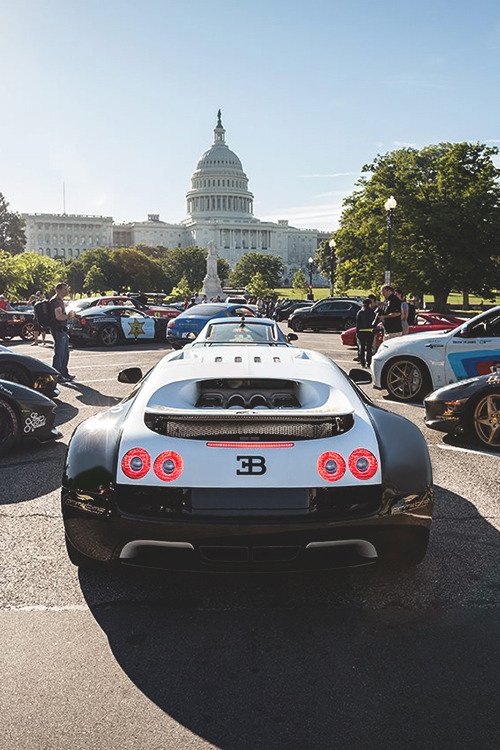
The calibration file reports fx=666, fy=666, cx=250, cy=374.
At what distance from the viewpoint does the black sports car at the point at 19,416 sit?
22.9 feet

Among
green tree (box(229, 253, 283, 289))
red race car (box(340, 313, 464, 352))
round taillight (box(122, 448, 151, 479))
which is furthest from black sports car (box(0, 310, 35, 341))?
green tree (box(229, 253, 283, 289))

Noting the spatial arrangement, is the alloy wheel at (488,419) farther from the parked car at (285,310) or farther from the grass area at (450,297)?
the grass area at (450,297)

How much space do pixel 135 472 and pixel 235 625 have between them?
0.94m

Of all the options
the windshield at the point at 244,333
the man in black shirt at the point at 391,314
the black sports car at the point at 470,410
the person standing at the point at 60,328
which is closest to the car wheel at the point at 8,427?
the windshield at the point at 244,333

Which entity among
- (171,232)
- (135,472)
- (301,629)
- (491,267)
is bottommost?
(301,629)

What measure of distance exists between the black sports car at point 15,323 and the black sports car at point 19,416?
17.7 metres

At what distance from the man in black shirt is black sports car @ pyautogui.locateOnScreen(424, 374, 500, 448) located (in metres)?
6.09

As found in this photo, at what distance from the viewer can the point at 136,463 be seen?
3.47 m

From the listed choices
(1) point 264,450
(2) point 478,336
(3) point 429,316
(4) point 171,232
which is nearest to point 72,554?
(1) point 264,450

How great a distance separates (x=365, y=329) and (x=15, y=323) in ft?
45.5

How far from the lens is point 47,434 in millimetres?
7281

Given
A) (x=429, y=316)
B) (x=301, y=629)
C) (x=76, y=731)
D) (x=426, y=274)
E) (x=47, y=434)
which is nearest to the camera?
(x=76, y=731)

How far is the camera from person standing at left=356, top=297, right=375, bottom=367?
15.4 meters

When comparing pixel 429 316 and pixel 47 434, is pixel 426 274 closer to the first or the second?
pixel 429 316
